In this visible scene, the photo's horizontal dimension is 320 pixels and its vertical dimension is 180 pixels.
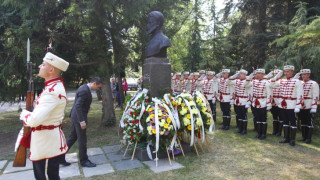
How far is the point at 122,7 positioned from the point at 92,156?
405 cm

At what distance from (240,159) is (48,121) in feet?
13.2

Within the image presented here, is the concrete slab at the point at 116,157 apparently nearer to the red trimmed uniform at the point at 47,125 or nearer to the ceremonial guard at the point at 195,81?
the red trimmed uniform at the point at 47,125

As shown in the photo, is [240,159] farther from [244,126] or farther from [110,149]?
[110,149]

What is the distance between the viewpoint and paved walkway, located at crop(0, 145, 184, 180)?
14.3 feet

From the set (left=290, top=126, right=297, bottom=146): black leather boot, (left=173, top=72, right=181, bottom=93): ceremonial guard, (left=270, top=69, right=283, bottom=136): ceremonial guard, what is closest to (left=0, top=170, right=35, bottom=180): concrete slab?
(left=290, top=126, right=297, bottom=146): black leather boot

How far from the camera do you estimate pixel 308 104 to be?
245 inches

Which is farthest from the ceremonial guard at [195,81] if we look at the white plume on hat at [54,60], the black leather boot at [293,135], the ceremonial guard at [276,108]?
the white plume on hat at [54,60]

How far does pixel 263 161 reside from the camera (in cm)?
495

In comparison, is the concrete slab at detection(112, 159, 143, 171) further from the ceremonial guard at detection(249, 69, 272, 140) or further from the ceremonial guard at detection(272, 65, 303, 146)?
the ceremonial guard at detection(272, 65, 303, 146)

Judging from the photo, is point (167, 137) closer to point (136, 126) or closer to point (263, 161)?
point (136, 126)

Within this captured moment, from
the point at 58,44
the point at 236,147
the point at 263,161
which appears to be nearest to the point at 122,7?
the point at 58,44

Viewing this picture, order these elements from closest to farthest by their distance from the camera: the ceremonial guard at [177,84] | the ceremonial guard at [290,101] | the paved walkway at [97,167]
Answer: the paved walkway at [97,167]
the ceremonial guard at [290,101]
the ceremonial guard at [177,84]

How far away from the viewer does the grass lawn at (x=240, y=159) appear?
4281 millimetres

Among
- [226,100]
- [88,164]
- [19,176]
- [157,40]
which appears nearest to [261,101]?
[226,100]
